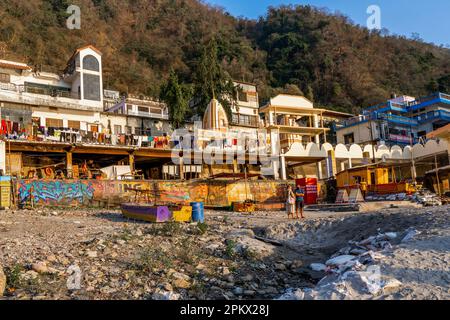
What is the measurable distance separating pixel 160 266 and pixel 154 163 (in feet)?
84.6

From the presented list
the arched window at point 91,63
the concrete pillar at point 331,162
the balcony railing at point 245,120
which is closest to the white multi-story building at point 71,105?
the arched window at point 91,63

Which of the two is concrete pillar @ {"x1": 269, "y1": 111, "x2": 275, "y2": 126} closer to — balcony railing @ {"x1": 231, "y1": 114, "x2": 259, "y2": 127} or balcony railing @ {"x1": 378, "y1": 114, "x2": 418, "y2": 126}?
balcony railing @ {"x1": 231, "y1": 114, "x2": 259, "y2": 127}

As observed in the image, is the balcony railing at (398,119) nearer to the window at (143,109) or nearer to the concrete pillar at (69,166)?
the window at (143,109)

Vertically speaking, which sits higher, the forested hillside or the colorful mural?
the forested hillside

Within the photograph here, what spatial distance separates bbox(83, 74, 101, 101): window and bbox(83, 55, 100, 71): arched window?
2.66 feet

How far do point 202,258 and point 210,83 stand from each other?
89.9ft

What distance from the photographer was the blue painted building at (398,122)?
47281 mm

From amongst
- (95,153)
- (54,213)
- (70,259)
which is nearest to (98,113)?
(95,153)

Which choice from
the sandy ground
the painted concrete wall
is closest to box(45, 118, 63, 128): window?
the sandy ground

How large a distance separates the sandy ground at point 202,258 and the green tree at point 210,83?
74.7 ft

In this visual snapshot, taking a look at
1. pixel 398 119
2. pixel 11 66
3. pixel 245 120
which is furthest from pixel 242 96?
pixel 11 66

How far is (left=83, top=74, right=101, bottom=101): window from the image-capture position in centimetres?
3381

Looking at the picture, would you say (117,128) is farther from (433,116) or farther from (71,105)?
(433,116)
